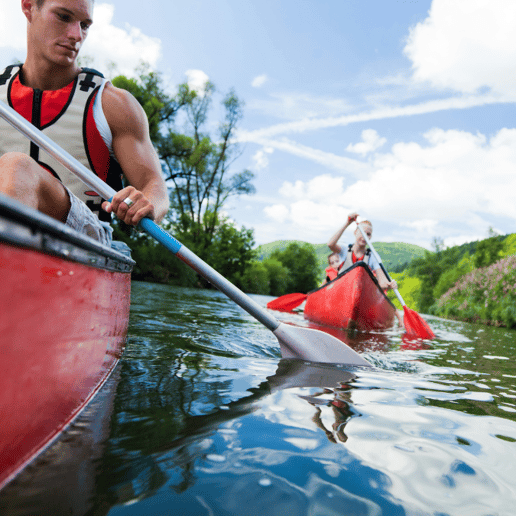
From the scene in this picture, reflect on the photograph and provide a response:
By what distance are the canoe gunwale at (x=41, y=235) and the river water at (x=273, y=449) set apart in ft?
1.54

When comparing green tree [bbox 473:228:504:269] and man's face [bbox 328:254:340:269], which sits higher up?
green tree [bbox 473:228:504:269]

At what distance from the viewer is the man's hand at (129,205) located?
1624 mm

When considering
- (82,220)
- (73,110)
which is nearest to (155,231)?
(82,220)

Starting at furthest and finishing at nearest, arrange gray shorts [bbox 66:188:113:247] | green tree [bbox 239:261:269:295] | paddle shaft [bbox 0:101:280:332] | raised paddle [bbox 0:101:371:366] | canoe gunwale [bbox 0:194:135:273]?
green tree [bbox 239:261:269:295] < raised paddle [bbox 0:101:371:366] < paddle shaft [bbox 0:101:280:332] < gray shorts [bbox 66:188:113:247] < canoe gunwale [bbox 0:194:135:273]

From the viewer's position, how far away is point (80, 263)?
1.06m

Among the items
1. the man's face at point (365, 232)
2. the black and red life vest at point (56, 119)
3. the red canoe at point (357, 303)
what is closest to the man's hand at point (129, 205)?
the black and red life vest at point (56, 119)

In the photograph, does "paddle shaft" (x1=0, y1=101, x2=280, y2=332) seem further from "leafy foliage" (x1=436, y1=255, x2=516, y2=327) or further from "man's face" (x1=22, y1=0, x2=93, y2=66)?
"leafy foliage" (x1=436, y1=255, x2=516, y2=327)

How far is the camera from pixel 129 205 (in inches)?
64.5

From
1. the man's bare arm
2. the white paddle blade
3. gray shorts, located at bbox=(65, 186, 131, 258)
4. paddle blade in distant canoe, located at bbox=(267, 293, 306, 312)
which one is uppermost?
the man's bare arm

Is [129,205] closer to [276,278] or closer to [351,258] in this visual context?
[351,258]

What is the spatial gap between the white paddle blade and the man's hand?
118 centimetres

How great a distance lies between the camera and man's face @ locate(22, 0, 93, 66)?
171 centimetres

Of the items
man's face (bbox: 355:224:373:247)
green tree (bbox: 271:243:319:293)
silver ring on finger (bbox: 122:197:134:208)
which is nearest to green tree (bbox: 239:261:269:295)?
green tree (bbox: 271:243:319:293)

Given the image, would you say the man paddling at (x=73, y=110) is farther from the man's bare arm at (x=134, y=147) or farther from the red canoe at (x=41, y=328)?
the red canoe at (x=41, y=328)
